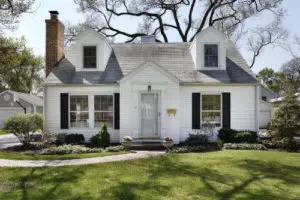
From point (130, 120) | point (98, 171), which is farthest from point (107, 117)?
point (98, 171)

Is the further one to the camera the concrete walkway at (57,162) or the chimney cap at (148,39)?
the chimney cap at (148,39)

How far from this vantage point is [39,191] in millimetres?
6211

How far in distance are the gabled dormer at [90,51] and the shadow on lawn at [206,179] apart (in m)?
7.26

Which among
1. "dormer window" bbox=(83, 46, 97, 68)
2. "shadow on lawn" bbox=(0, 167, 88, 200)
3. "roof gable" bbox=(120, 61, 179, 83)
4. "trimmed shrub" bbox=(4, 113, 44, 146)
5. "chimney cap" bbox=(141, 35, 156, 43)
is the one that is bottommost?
"shadow on lawn" bbox=(0, 167, 88, 200)

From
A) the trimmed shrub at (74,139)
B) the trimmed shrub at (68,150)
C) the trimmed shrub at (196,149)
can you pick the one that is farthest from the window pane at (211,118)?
the trimmed shrub at (74,139)

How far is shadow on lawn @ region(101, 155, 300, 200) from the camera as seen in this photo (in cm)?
600

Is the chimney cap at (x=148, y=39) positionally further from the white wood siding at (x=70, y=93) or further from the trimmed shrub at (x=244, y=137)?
the trimmed shrub at (x=244, y=137)

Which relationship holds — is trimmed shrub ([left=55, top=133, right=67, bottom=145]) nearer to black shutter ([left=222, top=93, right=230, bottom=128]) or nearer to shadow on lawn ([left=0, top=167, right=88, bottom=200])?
shadow on lawn ([left=0, top=167, right=88, bottom=200])

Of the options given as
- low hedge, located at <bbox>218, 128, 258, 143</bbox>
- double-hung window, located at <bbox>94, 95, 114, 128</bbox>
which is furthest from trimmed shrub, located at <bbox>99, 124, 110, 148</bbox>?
low hedge, located at <bbox>218, 128, 258, 143</bbox>

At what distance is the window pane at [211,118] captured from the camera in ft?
46.1

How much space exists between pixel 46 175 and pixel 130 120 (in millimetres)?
6329

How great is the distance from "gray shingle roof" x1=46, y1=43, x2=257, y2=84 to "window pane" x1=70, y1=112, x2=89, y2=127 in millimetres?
1684

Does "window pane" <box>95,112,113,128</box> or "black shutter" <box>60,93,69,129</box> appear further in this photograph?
"window pane" <box>95,112,113,128</box>

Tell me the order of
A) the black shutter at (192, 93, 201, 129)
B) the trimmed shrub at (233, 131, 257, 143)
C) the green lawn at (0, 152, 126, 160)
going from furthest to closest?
the black shutter at (192, 93, 201, 129) → the trimmed shrub at (233, 131, 257, 143) → the green lawn at (0, 152, 126, 160)
